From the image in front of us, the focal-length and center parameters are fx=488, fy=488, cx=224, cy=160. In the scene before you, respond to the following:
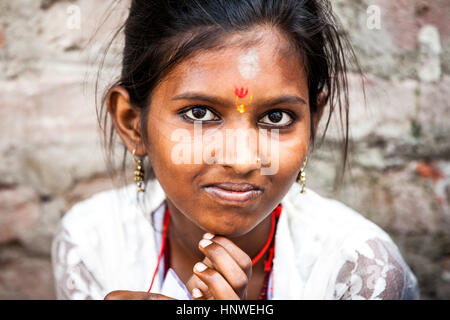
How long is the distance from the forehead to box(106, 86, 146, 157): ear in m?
0.22

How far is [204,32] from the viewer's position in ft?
3.70

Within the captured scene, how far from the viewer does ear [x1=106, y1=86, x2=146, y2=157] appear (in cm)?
133

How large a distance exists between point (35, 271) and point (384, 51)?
1592mm

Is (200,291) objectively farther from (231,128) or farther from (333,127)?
(333,127)

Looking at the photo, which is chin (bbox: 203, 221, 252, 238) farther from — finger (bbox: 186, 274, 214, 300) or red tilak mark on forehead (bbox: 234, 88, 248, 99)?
red tilak mark on forehead (bbox: 234, 88, 248, 99)

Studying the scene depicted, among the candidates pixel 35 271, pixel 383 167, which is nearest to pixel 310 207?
pixel 383 167

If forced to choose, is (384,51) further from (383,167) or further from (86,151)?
(86,151)

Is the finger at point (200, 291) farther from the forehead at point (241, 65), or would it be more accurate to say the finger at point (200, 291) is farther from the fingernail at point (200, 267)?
the forehead at point (241, 65)

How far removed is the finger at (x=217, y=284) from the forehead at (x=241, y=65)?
16.6 inches

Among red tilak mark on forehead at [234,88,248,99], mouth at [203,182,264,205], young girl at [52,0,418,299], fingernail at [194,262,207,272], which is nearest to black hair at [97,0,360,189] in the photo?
young girl at [52,0,418,299]

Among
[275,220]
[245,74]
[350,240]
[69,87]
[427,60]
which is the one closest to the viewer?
[245,74]

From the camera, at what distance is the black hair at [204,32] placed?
1133mm

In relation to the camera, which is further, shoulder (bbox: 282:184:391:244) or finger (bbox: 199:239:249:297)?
shoulder (bbox: 282:184:391:244)

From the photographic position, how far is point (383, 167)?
1805 mm
